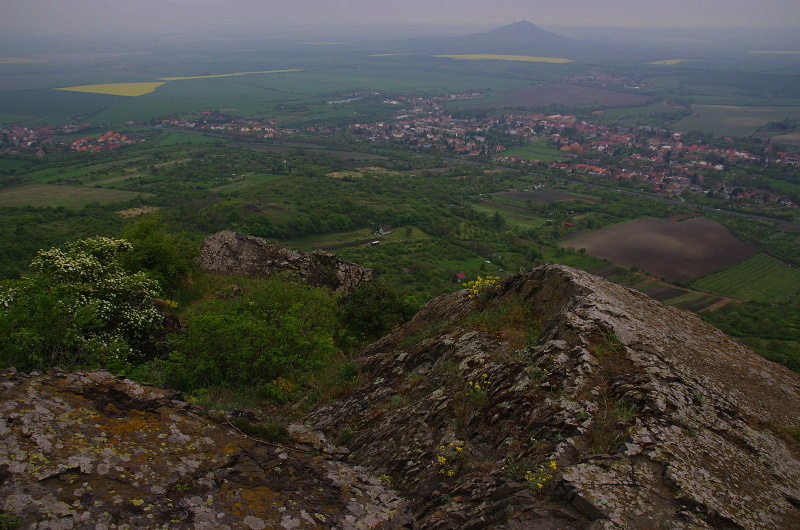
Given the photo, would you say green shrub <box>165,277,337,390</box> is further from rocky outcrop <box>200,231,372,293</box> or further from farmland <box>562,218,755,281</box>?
farmland <box>562,218,755,281</box>

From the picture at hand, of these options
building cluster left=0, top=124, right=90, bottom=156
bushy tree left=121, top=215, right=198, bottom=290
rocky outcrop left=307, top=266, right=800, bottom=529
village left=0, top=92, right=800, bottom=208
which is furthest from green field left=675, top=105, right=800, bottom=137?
building cluster left=0, top=124, right=90, bottom=156

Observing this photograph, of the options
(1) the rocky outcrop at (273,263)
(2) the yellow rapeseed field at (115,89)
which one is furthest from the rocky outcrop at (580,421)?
(2) the yellow rapeseed field at (115,89)

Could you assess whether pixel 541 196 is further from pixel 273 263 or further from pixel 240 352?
pixel 240 352

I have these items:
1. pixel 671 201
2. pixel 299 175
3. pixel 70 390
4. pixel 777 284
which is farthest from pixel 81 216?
pixel 671 201

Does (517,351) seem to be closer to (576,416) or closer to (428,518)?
(576,416)

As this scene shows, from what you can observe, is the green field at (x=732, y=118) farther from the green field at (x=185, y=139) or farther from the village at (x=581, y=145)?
the green field at (x=185, y=139)
